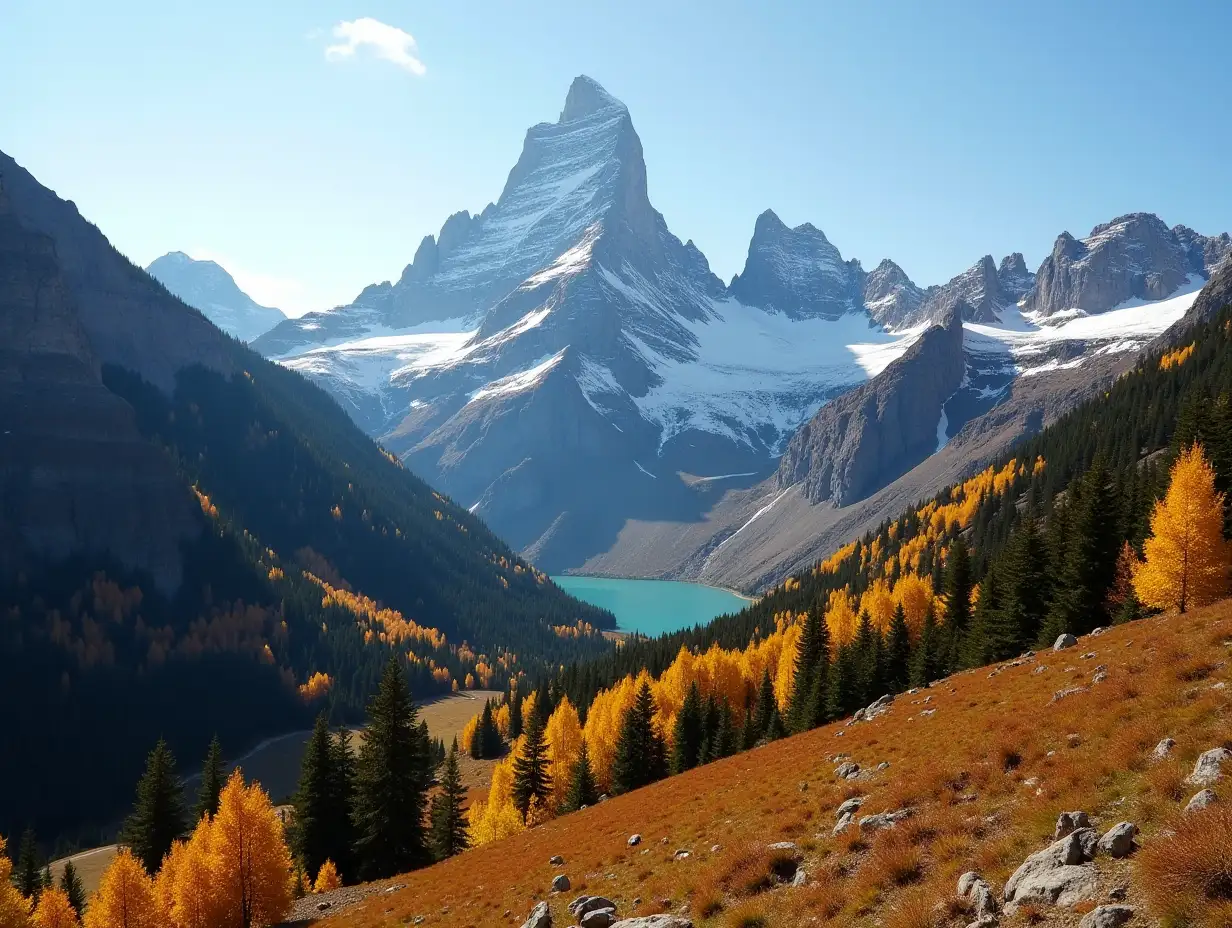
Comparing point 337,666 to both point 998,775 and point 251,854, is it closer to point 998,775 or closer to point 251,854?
point 251,854

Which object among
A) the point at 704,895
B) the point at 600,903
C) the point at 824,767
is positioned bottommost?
the point at 824,767

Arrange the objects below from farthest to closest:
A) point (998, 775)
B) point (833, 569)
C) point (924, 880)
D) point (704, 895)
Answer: point (833, 569) < point (998, 775) < point (704, 895) < point (924, 880)

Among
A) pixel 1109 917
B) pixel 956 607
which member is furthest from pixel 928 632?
pixel 1109 917

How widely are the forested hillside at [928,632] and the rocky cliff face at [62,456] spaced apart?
126003mm

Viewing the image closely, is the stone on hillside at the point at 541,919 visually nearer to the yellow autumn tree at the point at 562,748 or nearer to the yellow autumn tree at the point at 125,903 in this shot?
the yellow autumn tree at the point at 125,903

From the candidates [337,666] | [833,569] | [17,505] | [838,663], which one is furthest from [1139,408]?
[17,505]

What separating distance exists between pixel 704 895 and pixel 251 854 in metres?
34.9

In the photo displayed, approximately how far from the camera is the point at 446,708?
170375 millimetres

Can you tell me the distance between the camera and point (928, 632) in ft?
206

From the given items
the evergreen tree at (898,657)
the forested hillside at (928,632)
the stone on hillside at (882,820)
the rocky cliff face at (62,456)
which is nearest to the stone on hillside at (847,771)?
the stone on hillside at (882,820)

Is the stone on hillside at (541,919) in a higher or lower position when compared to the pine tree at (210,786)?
higher

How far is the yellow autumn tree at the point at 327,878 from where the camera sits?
4768cm

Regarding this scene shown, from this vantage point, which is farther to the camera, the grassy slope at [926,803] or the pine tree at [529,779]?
the pine tree at [529,779]

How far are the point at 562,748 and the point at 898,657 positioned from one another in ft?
110
